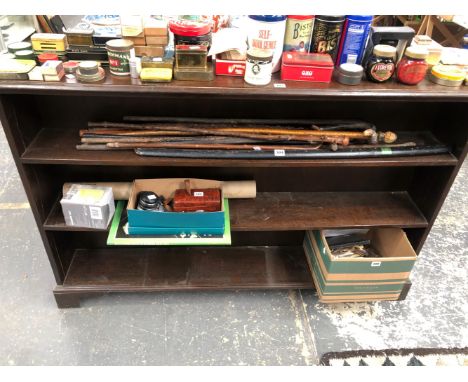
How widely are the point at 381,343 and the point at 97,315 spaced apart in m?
1.33

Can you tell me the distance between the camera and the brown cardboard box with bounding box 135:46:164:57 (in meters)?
1.38

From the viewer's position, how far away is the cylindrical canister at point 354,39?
1.34 m

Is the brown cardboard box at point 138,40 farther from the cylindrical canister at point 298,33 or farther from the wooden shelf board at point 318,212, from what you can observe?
the wooden shelf board at point 318,212

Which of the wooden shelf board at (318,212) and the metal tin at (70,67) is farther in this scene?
the wooden shelf board at (318,212)

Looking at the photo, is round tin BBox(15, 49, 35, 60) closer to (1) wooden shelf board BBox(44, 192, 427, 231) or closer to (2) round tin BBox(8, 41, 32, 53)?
(2) round tin BBox(8, 41, 32, 53)

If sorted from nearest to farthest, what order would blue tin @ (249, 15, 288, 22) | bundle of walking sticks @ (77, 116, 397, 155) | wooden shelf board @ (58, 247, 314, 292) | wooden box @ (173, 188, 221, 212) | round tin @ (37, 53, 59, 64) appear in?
blue tin @ (249, 15, 288, 22), round tin @ (37, 53, 59, 64), bundle of walking sticks @ (77, 116, 397, 155), wooden box @ (173, 188, 221, 212), wooden shelf board @ (58, 247, 314, 292)

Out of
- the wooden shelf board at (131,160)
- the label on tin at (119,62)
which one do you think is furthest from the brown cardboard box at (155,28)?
the wooden shelf board at (131,160)

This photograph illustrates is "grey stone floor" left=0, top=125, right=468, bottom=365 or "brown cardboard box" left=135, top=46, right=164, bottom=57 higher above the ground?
"brown cardboard box" left=135, top=46, right=164, bottom=57

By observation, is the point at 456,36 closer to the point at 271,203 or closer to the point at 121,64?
the point at 271,203

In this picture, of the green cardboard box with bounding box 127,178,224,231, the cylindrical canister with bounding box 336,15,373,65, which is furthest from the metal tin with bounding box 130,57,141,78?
the cylindrical canister with bounding box 336,15,373,65

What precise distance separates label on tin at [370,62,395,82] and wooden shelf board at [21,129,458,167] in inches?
12.5

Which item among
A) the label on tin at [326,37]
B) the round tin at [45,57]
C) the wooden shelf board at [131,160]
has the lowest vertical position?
the wooden shelf board at [131,160]

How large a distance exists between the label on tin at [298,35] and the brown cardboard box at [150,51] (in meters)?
0.45
